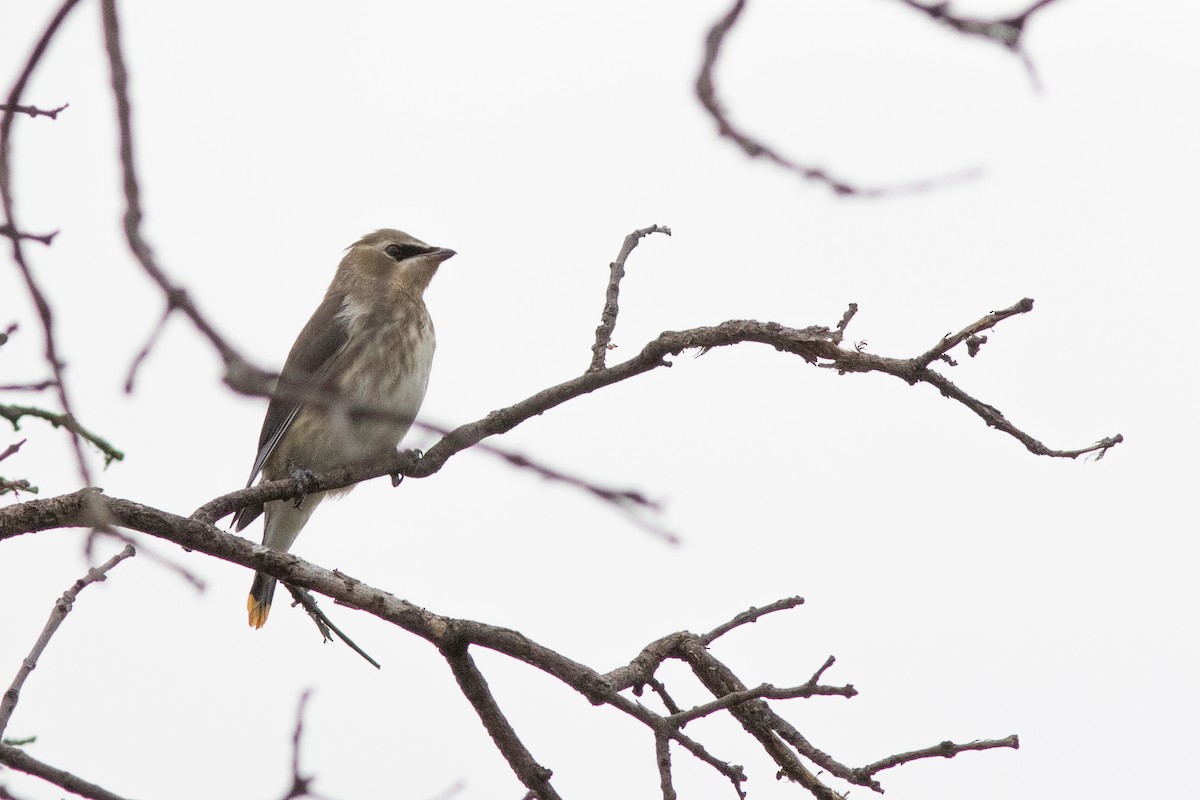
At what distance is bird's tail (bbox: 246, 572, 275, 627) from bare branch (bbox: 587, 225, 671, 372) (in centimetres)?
333

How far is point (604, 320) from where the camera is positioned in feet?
12.5

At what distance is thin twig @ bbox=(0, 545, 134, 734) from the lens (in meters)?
3.07

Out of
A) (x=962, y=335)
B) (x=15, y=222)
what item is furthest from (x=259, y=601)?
(x=15, y=222)

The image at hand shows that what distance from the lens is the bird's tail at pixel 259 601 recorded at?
6.63m

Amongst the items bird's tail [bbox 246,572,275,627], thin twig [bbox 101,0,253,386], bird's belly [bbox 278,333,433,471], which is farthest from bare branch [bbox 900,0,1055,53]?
bird's tail [bbox 246,572,275,627]

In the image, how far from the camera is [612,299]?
12.8 feet

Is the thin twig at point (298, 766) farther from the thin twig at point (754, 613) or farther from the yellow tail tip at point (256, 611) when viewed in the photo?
the yellow tail tip at point (256, 611)

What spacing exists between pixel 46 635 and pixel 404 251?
4538mm

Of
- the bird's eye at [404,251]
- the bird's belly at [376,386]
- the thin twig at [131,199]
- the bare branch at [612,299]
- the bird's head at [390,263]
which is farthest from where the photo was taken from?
the bird's eye at [404,251]

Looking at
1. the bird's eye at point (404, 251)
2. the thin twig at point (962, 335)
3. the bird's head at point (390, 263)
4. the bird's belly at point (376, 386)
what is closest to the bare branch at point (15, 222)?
the thin twig at point (962, 335)

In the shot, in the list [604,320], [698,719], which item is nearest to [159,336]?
[698,719]

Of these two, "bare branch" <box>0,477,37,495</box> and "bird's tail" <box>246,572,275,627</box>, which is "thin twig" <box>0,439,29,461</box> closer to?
"bare branch" <box>0,477,37,495</box>

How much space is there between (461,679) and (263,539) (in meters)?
3.90

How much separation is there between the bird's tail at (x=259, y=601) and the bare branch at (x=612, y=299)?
131 inches
